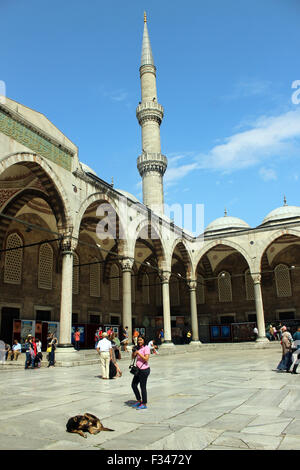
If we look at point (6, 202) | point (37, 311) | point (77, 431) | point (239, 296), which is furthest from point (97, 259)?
point (77, 431)

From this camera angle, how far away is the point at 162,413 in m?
4.68

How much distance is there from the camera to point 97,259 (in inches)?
894

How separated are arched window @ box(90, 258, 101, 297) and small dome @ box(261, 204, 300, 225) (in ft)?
41.8

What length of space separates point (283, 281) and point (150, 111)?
605 inches

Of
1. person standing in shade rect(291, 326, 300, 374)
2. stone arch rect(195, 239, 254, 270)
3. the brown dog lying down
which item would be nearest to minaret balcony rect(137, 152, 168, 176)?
stone arch rect(195, 239, 254, 270)

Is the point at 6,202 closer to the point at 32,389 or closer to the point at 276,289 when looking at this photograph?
the point at 32,389

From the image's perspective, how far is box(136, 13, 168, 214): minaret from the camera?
27438 millimetres

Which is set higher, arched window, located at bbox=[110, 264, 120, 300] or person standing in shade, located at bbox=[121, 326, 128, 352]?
arched window, located at bbox=[110, 264, 120, 300]

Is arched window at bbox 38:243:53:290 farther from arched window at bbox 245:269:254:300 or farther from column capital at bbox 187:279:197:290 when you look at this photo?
arched window at bbox 245:269:254:300

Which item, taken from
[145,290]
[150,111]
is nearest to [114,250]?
[145,290]

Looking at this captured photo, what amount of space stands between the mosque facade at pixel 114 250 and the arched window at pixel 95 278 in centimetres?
6

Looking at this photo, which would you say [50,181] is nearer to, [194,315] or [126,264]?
[126,264]

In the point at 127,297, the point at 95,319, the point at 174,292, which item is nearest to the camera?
the point at 127,297

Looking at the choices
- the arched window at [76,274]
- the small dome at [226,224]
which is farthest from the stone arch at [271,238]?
the arched window at [76,274]
